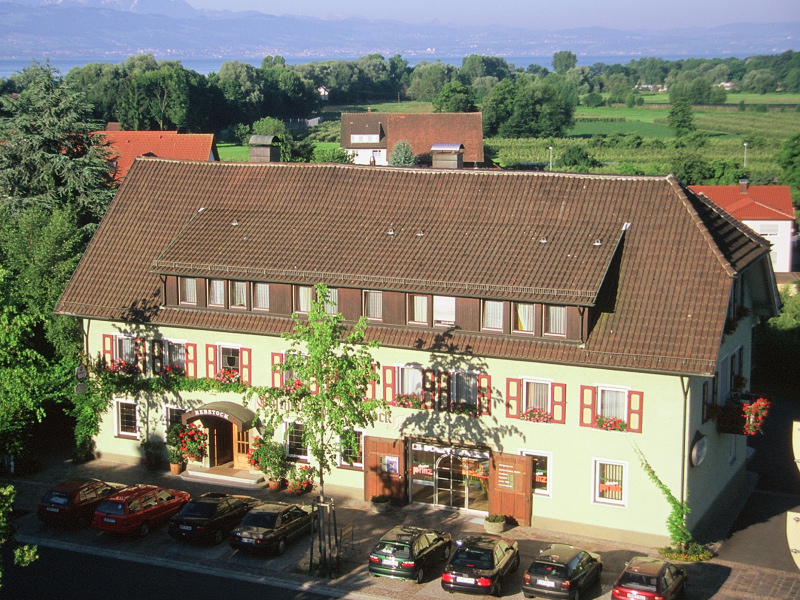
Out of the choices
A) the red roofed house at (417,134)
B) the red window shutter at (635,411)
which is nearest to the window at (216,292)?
the red window shutter at (635,411)

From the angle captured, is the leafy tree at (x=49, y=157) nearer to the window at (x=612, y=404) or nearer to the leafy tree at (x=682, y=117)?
the window at (x=612, y=404)

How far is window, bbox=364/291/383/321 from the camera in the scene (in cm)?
3125

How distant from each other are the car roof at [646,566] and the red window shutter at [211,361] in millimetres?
15764

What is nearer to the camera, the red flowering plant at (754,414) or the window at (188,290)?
the red flowering plant at (754,414)

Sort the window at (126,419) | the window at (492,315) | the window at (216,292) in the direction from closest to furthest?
the window at (492,315), the window at (216,292), the window at (126,419)

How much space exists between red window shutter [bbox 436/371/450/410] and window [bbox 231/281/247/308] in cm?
737

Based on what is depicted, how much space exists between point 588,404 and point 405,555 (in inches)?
281

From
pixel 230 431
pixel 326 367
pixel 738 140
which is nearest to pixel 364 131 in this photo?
pixel 738 140

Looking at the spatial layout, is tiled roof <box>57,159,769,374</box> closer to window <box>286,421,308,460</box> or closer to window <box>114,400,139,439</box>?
window <box>114,400,139,439</box>

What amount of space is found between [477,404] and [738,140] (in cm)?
11437

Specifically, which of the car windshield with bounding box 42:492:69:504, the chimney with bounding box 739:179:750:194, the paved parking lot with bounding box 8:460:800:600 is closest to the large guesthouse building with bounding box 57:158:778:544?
the paved parking lot with bounding box 8:460:800:600

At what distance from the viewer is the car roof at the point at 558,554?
24469 millimetres

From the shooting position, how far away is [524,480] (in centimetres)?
2939

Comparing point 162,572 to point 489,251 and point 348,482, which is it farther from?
point 489,251
